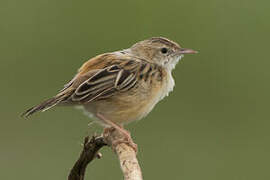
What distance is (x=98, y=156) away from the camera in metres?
4.61

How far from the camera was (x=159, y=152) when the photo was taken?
831cm

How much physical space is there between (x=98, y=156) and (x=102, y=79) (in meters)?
1.03

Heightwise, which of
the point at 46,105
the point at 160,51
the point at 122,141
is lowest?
the point at 122,141

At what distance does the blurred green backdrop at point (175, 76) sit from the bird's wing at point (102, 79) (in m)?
1.06

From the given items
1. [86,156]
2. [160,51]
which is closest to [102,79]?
[160,51]

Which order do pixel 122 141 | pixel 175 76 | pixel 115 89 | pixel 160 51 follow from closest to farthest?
pixel 122 141 < pixel 115 89 < pixel 160 51 < pixel 175 76

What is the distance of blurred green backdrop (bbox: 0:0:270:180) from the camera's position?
8.18m

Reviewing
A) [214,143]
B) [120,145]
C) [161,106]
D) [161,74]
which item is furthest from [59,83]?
[120,145]

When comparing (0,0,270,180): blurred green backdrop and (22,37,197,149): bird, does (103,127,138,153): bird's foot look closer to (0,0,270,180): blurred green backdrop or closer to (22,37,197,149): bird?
(22,37,197,149): bird

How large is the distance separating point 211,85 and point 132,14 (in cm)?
185

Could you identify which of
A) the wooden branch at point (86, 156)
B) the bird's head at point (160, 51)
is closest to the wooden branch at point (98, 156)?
the wooden branch at point (86, 156)

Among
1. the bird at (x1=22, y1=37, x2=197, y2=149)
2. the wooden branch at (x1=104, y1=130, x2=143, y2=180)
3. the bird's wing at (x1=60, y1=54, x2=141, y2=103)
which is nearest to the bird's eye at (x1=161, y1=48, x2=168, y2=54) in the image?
the bird at (x1=22, y1=37, x2=197, y2=149)

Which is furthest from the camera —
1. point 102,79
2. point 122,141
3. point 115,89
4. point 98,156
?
point 115,89

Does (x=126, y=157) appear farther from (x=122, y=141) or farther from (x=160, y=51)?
(x=160, y=51)
